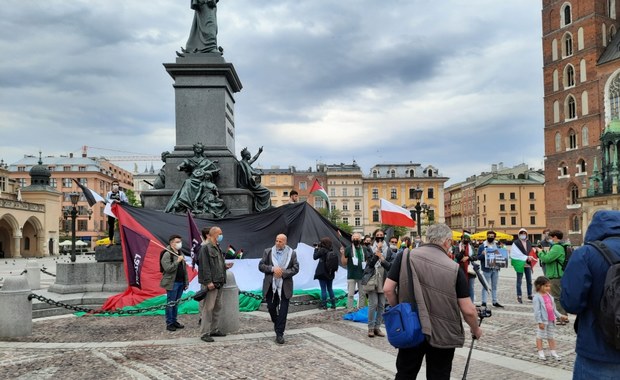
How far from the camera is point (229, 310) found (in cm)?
917

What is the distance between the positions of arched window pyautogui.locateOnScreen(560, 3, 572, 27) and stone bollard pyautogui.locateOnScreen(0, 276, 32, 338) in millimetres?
70780

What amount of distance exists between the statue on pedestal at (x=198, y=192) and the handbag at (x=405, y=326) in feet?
33.7

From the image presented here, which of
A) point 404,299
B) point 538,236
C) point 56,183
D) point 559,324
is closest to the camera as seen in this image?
point 404,299

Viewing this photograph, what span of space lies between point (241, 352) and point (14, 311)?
421 centimetres

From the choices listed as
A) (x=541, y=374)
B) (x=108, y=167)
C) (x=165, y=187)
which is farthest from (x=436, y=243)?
(x=108, y=167)

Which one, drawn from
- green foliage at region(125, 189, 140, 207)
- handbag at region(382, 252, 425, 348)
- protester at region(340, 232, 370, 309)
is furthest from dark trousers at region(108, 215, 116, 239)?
green foliage at region(125, 189, 140, 207)

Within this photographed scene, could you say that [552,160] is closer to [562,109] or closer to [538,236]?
[562,109]

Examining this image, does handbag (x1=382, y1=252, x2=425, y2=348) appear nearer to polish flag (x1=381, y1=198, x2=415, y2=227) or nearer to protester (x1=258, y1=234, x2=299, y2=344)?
protester (x1=258, y1=234, x2=299, y2=344)

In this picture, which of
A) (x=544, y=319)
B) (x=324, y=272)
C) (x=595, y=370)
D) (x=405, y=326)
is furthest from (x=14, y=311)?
(x=595, y=370)

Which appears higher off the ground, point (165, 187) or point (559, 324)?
point (165, 187)

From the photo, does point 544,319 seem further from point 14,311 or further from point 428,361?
point 14,311

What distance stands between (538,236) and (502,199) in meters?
9.92

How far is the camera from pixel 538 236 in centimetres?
9794

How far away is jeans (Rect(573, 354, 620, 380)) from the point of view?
3.37m
